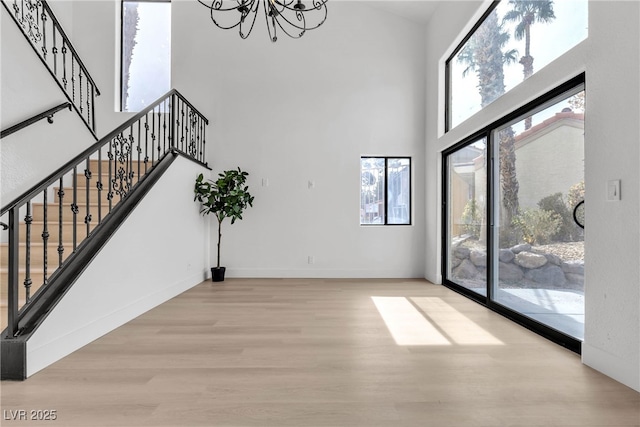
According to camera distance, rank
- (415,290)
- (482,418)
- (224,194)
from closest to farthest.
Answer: (482,418) < (415,290) < (224,194)

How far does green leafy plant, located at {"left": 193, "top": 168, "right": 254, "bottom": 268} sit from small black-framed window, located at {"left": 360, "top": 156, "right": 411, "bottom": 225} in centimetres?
198

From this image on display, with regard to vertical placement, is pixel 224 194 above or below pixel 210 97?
below

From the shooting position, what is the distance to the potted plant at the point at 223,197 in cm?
507

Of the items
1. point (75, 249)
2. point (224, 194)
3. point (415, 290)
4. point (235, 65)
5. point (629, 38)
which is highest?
point (235, 65)

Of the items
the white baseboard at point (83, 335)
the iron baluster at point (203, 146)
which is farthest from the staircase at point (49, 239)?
the iron baluster at point (203, 146)

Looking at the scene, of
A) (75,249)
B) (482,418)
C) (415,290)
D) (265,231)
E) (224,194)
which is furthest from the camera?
(265,231)

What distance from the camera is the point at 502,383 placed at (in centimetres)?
200

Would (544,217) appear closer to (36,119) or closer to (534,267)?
(534,267)

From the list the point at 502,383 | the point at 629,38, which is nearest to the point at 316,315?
the point at 502,383

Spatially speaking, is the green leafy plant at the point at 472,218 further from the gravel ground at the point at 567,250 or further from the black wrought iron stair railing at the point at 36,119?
the black wrought iron stair railing at the point at 36,119

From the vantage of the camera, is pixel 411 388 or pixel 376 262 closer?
pixel 411 388

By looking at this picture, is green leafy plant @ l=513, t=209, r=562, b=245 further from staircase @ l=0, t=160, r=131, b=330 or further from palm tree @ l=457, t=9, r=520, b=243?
staircase @ l=0, t=160, r=131, b=330

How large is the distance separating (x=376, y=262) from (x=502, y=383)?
372 cm

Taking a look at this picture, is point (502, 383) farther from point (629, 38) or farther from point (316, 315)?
point (629, 38)
